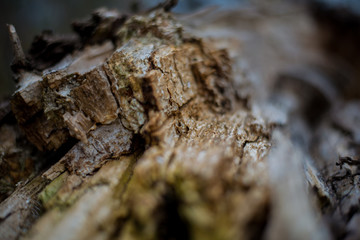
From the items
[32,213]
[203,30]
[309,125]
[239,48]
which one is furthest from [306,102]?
[32,213]

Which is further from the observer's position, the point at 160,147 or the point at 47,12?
the point at 47,12

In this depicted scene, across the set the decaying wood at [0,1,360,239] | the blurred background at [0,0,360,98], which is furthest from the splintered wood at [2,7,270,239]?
the blurred background at [0,0,360,98]

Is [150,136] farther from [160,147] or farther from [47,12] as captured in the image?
[47,12]

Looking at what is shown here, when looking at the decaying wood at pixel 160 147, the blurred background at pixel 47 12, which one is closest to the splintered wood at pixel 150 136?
the decaying wood at pixel 160 147

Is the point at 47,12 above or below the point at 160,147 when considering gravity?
above

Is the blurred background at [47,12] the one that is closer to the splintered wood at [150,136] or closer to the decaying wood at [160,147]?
the decaying wood at [160,147]

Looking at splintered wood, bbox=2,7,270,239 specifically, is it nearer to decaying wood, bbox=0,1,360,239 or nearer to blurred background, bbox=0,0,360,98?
decaying wood, bbox=0,1,360,239

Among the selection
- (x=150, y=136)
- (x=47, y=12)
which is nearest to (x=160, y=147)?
(x=150, y=136)

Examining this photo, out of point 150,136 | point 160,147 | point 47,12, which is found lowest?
point 160,147
